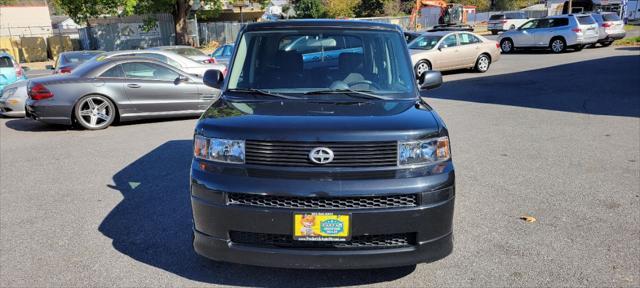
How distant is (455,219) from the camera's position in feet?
15.3

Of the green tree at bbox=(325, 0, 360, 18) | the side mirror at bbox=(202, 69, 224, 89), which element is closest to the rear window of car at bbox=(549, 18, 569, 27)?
the side mirror at bbox=(202, 69, 224, 89)

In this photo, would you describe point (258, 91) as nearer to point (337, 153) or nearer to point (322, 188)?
point (337, 153)

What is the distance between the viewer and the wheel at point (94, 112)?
31.2ft

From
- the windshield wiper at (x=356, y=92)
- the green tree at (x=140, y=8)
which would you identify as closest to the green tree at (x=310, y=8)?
the green tree at (x=140, y=8)

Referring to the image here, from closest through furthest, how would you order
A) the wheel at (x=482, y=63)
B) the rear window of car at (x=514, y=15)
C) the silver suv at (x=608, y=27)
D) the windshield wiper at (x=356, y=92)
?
the windshield wiper at (x=356, y=92) → the wheel at (x=482, y=63) → the silver suv at (x=608, y=27) → the rear window of car at (x=514, y=15)

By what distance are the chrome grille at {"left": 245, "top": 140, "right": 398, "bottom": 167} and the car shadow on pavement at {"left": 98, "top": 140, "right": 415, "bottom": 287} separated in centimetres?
96

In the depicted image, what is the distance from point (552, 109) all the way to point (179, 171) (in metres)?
7.72

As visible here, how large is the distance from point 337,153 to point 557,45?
23.5 meters

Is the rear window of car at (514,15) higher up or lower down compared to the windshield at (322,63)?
higher up

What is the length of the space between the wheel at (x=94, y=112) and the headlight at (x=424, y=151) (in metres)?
7.98

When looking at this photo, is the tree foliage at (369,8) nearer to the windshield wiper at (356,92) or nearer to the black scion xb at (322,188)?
the windshield wiper at (356,92)

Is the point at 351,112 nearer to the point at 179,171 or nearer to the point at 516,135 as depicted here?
the point at 179,171

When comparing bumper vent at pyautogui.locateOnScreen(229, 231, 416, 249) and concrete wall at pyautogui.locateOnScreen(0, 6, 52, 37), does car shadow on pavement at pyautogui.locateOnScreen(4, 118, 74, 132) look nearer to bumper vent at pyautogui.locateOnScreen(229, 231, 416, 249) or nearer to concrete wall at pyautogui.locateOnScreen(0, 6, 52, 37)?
bumper vent at pyautogui.locateOnScreen(229, 231, 416, 249)

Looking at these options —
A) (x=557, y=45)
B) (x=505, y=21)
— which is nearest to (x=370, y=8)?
(x=505, y=21)
